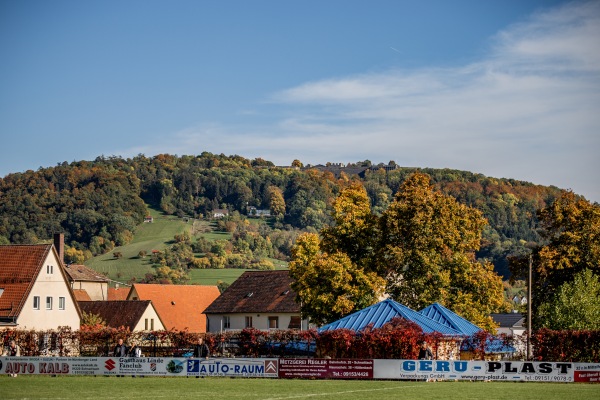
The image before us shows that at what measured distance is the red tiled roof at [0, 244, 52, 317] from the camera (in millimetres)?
67500

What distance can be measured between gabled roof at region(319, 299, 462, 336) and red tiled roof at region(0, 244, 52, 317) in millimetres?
27767

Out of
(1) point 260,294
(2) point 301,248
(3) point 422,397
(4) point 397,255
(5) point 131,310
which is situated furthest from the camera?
(5) point 131,310

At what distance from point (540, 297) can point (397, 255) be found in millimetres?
10747

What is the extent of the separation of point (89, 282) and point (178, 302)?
11.0 meters

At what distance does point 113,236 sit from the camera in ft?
598

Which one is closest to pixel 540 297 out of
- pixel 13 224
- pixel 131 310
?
pixel 131 310

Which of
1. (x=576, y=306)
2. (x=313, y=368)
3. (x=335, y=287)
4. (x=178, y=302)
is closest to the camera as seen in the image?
(x=313, y=368)

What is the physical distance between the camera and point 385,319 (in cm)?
4962

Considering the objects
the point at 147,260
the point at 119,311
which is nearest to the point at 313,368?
the point at 119,311

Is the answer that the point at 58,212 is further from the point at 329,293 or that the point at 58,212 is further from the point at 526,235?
the point at 329,293

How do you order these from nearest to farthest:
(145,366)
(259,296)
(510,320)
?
1. (145,366)
2. (259,296)
3. (510,320)

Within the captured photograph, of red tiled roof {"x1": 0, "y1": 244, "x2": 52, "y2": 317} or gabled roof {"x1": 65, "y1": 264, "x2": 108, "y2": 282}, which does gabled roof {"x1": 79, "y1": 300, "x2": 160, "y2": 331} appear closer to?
gabled roof {"x1": 65, "y1": 264, "x2": 108, "y2": 282}

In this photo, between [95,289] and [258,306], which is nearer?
[258,306]

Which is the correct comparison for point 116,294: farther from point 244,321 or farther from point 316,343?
point 316,343
